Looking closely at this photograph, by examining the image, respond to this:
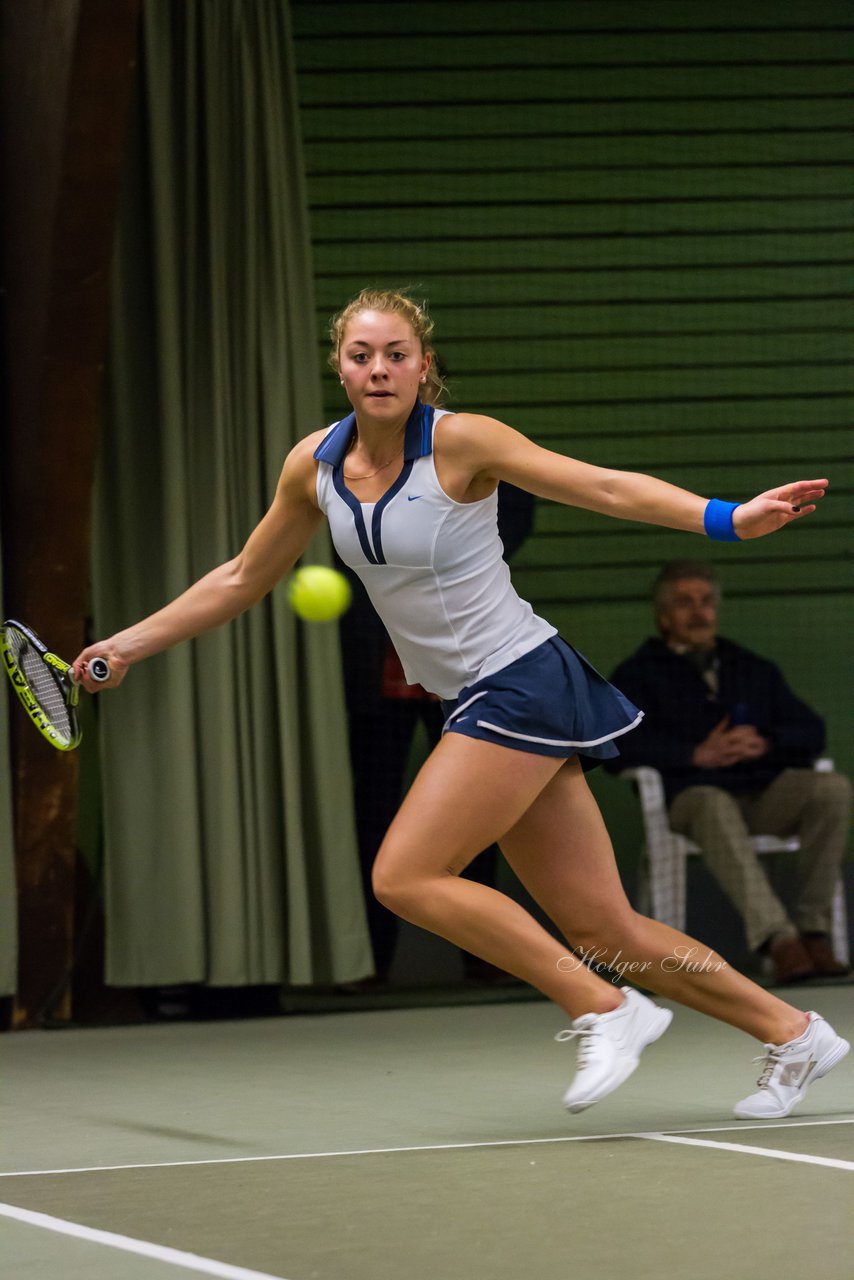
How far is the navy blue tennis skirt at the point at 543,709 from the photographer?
3943mm

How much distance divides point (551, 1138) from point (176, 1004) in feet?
9.58

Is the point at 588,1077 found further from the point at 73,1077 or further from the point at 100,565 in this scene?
the point at 100,565

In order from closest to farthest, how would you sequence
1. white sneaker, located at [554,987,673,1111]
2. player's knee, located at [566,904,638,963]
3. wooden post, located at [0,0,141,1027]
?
white sneaker, located at [554,987,673,1111] → player's knee, located at [566,904,638,963] → wooden post, located at [0,0,141,1027]

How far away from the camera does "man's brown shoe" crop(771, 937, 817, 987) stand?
23.0ft

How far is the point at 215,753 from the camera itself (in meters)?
6.65

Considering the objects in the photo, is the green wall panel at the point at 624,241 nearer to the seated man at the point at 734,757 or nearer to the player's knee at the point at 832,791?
the seated man at the point at 734,757

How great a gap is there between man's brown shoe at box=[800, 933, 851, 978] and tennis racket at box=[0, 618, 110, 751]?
3.64 m

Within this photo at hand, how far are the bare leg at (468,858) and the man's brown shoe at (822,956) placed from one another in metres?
3.32

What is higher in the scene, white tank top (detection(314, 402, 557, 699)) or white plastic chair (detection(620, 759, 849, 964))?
white tank top (detection(314, 402, 557, 699))

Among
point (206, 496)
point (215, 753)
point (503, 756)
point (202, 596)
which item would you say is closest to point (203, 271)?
point (206, 496)

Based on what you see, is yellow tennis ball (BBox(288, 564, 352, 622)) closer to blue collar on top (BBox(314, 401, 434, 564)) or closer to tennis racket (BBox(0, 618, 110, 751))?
tennis racket (BBox(0, 618, 110, 751))

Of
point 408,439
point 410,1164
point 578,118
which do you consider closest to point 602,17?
point 578,118

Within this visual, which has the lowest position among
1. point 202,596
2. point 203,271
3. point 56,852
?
point 56,852

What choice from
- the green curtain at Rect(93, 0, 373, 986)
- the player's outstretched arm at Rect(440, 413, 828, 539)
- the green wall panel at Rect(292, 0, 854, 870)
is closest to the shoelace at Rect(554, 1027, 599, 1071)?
the player's outstretched arm at Rect(440, 413, 828, 539)
